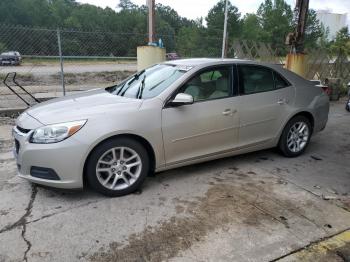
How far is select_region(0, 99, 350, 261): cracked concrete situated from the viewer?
9.20ft

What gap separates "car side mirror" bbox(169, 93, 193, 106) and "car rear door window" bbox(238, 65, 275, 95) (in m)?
0.97

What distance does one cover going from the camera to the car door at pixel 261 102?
4.43 meters

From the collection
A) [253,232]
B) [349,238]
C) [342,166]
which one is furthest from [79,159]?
[342,166]

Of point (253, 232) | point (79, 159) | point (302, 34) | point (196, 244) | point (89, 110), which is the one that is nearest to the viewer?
point (196, 244)

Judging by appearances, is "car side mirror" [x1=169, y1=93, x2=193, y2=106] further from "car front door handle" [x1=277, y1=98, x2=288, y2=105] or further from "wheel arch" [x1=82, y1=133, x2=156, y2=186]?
"car front door handle" [x1=277, y1=98, x2=288, y2=105]

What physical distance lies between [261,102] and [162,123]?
1.57m

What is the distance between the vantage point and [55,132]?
3.36 m

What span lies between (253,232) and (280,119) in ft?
7.06

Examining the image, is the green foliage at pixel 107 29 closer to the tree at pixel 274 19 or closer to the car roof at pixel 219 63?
the car roof at pixel 219 63

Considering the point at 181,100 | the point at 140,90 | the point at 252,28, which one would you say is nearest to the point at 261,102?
the point at 181,100

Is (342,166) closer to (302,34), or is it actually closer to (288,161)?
(288,161)

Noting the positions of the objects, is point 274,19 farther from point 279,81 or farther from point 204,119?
point 204,119

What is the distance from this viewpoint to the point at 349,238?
304cm

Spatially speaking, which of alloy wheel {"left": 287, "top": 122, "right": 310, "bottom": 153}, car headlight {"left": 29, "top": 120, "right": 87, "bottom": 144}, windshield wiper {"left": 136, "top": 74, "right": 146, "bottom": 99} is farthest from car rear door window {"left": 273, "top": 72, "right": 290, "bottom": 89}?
car headlight {"left": 29, "top": 120, "right": 87, "bottom": 144}
